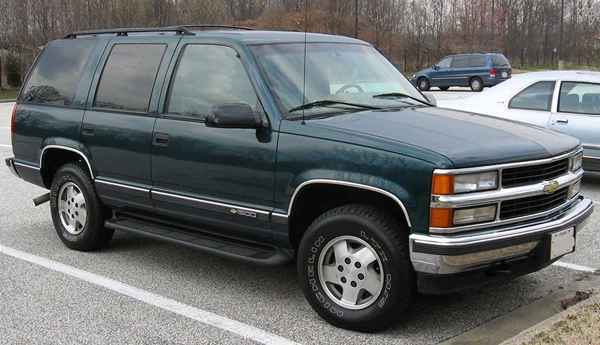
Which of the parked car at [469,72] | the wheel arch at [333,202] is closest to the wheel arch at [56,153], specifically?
the wheel arch at [333,202]

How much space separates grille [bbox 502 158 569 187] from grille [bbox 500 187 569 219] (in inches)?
4.1

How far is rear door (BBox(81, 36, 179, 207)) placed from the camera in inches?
215

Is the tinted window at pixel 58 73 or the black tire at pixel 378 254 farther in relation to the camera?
the tinted window at pixel 58 73

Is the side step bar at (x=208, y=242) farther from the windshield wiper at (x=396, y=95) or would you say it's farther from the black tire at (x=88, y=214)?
the windshield wiper at (x=396, y=95)

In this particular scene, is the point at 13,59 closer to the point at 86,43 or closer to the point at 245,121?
the point at 86,43

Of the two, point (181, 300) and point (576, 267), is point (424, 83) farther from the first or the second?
point (181, 300)

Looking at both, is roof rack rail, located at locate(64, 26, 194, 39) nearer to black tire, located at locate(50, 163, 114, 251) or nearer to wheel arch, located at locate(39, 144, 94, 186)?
wheel arch, located at locate(39, 144, 94, 186)

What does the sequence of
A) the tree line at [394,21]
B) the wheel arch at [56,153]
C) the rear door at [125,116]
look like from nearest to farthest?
1. the rear door at [125,116]
2. the wheel arch at [56,153]
3. the tree line at [394,21]

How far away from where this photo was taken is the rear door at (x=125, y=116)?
17.9ft

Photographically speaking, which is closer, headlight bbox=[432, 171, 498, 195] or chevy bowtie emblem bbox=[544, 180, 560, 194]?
headlight bbox=[432, 171, 498, 195]

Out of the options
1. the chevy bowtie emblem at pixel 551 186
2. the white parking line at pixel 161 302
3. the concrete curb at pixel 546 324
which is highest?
the chevy bowtie emblem at pixel 551 186

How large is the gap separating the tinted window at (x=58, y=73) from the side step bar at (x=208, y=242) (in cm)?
129

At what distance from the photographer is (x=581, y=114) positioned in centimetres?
872

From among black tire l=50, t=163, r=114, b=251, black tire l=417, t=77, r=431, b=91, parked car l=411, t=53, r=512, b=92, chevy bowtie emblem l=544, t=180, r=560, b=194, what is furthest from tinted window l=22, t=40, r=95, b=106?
black tire l=417, t=77, r=431, b=91
